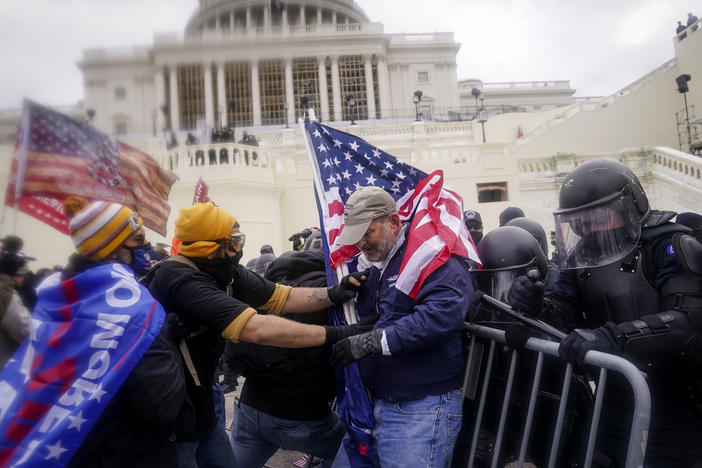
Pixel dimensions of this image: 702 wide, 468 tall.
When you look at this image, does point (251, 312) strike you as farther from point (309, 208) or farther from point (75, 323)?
point (309, 208)

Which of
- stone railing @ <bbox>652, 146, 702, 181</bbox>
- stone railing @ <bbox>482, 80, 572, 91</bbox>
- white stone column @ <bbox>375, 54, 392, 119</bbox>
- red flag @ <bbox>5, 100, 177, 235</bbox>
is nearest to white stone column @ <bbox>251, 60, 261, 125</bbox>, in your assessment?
white stone column @ <bbox>375, 54, 392, 119</bbox>

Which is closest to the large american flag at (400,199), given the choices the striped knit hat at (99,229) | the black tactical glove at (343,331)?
the black tactical glove at (343,331)

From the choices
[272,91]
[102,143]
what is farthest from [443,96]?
[102,143]

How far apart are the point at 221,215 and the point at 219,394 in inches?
49.6

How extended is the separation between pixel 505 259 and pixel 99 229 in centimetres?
242

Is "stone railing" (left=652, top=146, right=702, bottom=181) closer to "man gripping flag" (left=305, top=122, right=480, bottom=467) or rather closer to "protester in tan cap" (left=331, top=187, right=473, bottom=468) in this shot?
"man gripping flag" (left=305, top=122, right=480, bottom=467)

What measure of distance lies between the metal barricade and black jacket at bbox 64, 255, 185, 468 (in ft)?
4.99

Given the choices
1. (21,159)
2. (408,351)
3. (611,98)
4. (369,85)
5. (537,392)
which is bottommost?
(537,392)

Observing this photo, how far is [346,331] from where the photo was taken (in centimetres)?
240

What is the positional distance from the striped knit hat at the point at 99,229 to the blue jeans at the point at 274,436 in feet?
3.98

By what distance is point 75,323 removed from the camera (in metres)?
1.69

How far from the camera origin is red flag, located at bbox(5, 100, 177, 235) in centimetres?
257

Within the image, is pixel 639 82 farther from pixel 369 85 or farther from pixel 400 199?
pixel 369 85

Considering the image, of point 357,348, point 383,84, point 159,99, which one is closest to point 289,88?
point 383,84
